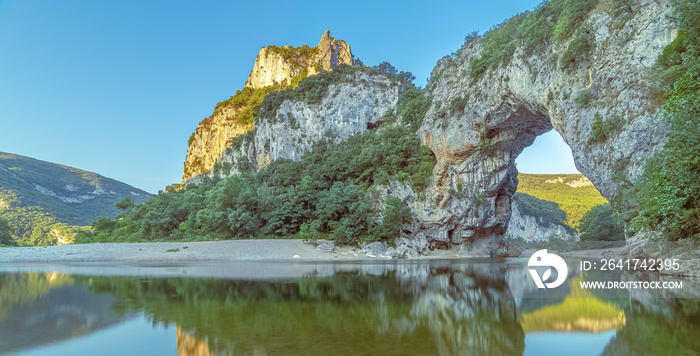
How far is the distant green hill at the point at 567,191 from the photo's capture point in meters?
82.6

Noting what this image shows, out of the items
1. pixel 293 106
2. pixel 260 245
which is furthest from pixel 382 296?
pixel 293 106

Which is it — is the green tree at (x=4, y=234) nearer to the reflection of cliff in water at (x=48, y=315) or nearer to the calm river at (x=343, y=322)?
the reflection of cliff in water at (x=48, y=315)

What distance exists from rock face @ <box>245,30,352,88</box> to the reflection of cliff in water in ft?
204

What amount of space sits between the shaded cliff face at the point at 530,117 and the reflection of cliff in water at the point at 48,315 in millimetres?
17574

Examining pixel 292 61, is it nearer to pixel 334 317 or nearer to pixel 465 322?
pixel 334 317

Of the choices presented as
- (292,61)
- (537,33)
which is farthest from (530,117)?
(292,61)

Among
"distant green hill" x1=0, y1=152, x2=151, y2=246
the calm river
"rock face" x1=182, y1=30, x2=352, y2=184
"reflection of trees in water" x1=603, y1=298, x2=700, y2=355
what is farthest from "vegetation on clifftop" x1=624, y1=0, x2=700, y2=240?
"distant green hill" x1=0, y1=152, x2=151, y2=246

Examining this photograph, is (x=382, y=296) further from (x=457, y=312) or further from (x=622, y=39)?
(x=622, y=39)

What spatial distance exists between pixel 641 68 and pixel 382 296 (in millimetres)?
16246

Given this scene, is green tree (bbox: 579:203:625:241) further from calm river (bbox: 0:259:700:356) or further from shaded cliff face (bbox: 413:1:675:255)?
calm river (bbox: 0:259:700:356)

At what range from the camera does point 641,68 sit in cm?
1559

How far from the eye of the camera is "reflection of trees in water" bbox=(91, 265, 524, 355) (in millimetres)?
3904

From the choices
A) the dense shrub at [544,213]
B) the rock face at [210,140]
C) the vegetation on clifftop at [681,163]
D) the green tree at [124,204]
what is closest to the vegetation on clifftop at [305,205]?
the green tree at [124,204]

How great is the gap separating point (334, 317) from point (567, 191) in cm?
10766
